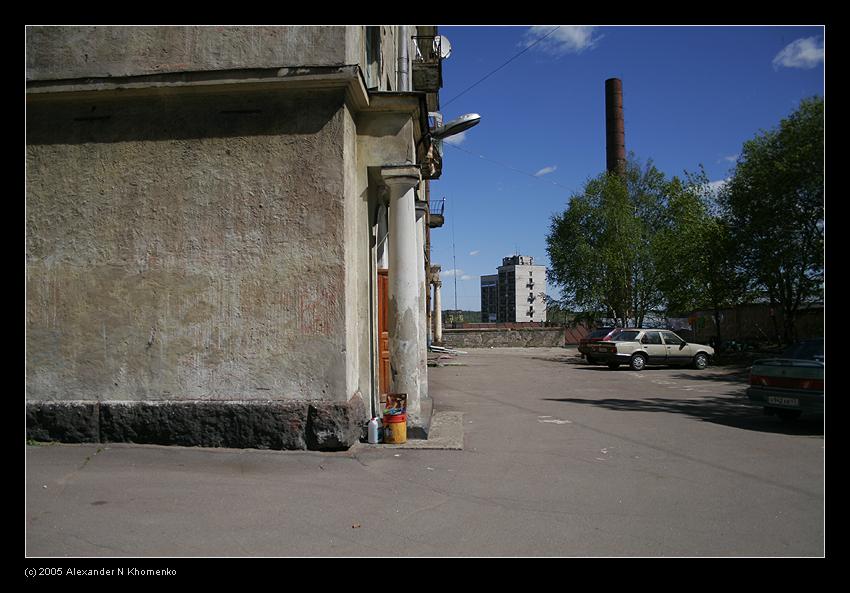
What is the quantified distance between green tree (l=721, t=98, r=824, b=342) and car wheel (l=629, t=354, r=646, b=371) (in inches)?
234

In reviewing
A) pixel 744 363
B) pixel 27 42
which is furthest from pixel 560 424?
pixel 744 363

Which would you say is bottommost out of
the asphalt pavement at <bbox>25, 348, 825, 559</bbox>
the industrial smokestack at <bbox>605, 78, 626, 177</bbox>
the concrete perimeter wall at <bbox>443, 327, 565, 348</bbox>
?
the concrete perimeter wall at <bbox>443, 327, 565, 348</bbox>

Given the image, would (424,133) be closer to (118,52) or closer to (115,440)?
(118,52)

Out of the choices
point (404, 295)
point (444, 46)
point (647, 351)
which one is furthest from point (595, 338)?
point (404, 295)

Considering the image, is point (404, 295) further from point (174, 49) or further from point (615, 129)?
point (615, 129)

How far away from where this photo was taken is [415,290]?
373 inches

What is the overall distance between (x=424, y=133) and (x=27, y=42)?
5.46 m

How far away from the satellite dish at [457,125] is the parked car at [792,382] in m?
6.85

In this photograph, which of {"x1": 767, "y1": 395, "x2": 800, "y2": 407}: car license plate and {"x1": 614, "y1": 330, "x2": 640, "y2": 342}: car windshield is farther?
{"x1": 614, "y1": 330, "x2": 640, "y2": 342}: car windshield

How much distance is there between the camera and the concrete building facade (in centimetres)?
813

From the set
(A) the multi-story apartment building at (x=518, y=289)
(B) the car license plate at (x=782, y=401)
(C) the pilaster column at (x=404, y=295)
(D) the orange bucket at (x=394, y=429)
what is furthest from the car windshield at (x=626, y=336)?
(A) the multi-story apartment building at (x=518, y=289)

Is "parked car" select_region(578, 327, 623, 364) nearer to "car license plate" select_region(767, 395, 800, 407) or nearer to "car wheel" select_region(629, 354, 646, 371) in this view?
"car wheel" select_region(629, 354, 646, 371)

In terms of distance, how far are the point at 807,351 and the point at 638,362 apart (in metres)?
15.4

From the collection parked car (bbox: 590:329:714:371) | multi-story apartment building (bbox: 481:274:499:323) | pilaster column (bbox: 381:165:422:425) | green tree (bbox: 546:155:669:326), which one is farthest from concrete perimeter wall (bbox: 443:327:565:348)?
multi-story apartment building (bbox: 481:274:499:323)
